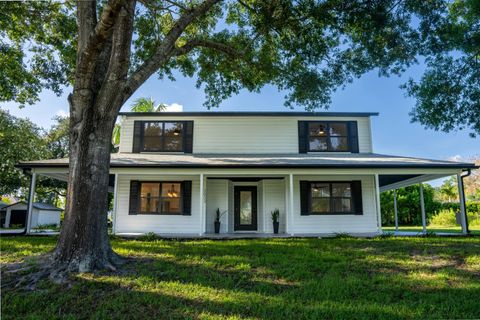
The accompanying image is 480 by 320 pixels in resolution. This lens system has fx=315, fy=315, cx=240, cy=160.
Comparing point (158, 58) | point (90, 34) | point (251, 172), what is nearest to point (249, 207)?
point (251, 172)

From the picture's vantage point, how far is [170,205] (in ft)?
39.5

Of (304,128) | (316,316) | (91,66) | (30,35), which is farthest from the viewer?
(304,128)

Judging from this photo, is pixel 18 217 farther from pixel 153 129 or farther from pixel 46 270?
pixel 46 270

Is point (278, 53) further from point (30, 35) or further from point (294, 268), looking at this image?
point (30, 35)

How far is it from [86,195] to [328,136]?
10246mm

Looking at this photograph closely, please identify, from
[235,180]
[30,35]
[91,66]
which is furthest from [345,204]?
[30,35]

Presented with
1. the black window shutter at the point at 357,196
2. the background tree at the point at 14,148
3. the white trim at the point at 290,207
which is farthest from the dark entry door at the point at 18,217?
the black window shutter at the point at 357,196

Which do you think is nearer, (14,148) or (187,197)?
(187,197)

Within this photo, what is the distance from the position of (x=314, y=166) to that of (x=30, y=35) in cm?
1101

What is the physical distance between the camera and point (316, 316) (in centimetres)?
362

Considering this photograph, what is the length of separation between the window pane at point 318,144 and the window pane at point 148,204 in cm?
668

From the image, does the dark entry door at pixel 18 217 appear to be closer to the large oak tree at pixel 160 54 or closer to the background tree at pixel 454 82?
the large oak tree at pixel 160 54

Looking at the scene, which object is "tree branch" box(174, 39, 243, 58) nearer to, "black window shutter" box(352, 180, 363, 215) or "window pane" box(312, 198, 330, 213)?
"window pane" box(312, 198, 330, 213)

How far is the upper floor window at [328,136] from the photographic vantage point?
519 inches
